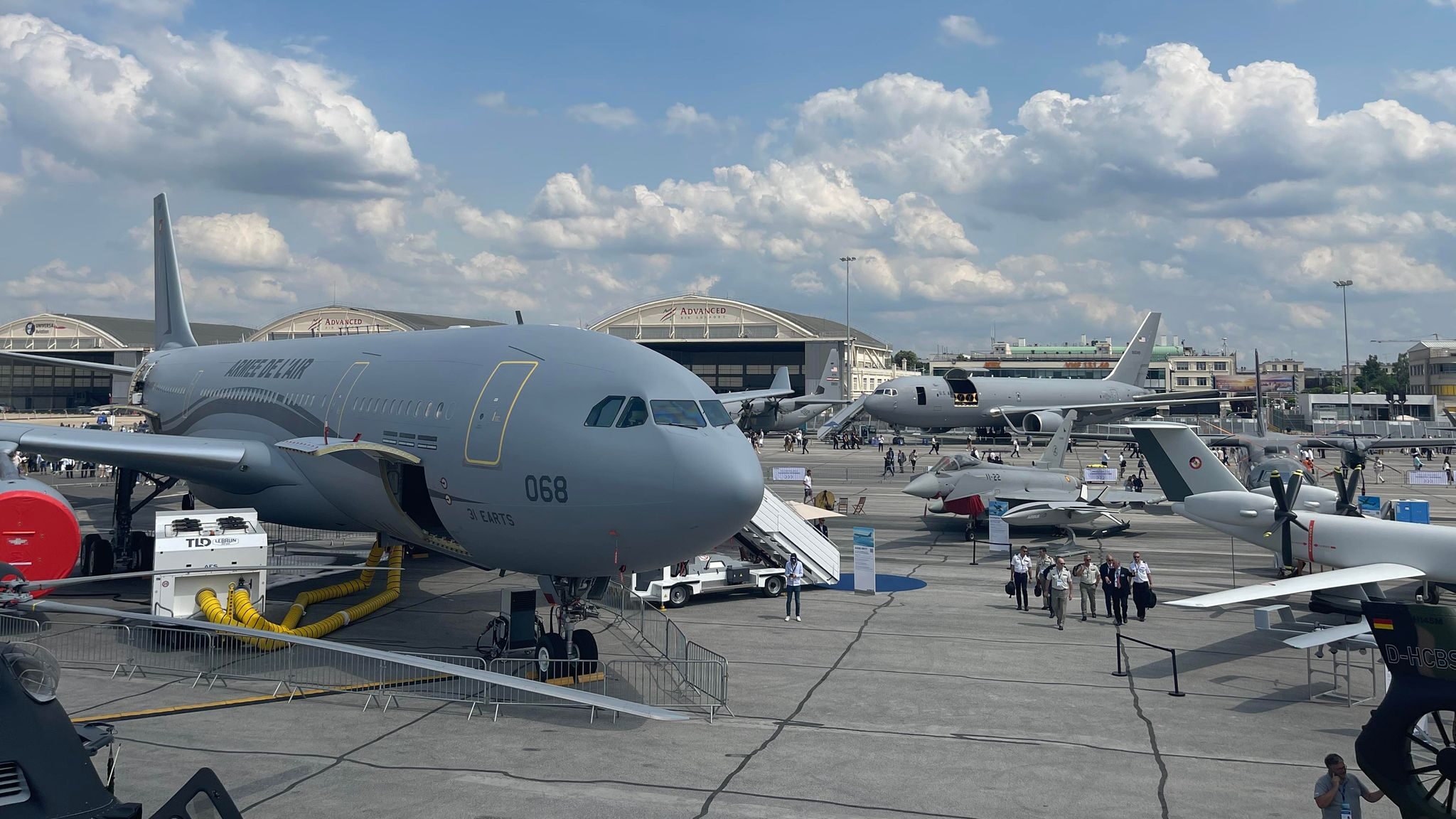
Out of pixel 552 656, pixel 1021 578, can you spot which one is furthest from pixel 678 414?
pixel 1021 578

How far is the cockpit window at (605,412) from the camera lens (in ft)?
47.4

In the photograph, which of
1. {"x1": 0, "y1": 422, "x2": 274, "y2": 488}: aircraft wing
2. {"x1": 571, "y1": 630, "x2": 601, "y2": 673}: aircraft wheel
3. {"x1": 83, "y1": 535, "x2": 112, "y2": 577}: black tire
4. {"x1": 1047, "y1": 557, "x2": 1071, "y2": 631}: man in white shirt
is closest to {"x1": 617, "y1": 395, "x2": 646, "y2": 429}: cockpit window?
{"x1": 571, "y1": 630, "x2": 601, "y2": 673}: aircraft wheel

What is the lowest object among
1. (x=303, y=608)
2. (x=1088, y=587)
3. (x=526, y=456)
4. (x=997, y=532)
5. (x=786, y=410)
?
(x=1088, y=587)

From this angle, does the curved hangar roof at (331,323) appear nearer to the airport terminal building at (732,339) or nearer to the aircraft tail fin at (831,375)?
the airport terminal building at (732,339)

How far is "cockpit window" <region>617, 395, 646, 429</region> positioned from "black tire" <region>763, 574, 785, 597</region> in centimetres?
1246

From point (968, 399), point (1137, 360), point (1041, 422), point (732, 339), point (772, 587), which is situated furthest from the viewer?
point (732, 339)

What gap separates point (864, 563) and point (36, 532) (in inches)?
736

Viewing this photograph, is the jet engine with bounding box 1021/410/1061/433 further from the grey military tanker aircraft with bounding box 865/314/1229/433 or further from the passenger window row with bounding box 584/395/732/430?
the passenger window row with bounding box 584/395/732/430

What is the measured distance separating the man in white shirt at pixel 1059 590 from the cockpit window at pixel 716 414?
10545 mm

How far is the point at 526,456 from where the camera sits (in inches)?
579

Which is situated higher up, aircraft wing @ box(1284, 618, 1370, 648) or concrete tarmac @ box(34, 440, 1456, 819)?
aircraft wing @ box(1284, 618, 1370, 648)

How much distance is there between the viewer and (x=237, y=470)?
70.6 feet

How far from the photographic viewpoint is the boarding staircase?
1035 inches

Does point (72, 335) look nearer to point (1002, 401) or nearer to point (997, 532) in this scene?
point (1002, 401)
